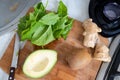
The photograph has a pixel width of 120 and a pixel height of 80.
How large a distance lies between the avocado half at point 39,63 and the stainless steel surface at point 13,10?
0.85ft

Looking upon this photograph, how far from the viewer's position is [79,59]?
2.17 feet

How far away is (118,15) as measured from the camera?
763 millimetres

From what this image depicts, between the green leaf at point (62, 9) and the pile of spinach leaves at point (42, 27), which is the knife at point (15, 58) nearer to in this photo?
the pile of spinach leaves at point (42, 27)

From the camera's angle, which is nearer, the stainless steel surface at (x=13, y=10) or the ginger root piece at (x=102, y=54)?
the ginger root piece at (x=102, y=54)

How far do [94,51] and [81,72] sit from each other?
0.23 feet

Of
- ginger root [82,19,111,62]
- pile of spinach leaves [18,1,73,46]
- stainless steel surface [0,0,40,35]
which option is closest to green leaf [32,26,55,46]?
pile of spinach leaves [18,1,73,46]

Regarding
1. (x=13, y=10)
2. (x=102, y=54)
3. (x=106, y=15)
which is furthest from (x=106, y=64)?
(x=13, y=10)

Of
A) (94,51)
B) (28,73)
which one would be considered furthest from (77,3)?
(28,73)

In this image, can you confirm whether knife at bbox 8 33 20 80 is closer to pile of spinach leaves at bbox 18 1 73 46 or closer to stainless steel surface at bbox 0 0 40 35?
pile of spinach leaves at bbox 18 1 73 46

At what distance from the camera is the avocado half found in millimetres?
660

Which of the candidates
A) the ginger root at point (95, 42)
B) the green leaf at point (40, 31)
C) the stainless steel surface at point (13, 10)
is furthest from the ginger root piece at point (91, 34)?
the stainless steel surface at point (13, 10)

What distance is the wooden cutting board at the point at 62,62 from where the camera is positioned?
694 mm

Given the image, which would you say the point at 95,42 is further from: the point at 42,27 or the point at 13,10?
the point at 13,10

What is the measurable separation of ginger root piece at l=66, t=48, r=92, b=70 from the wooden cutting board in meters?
0.02
